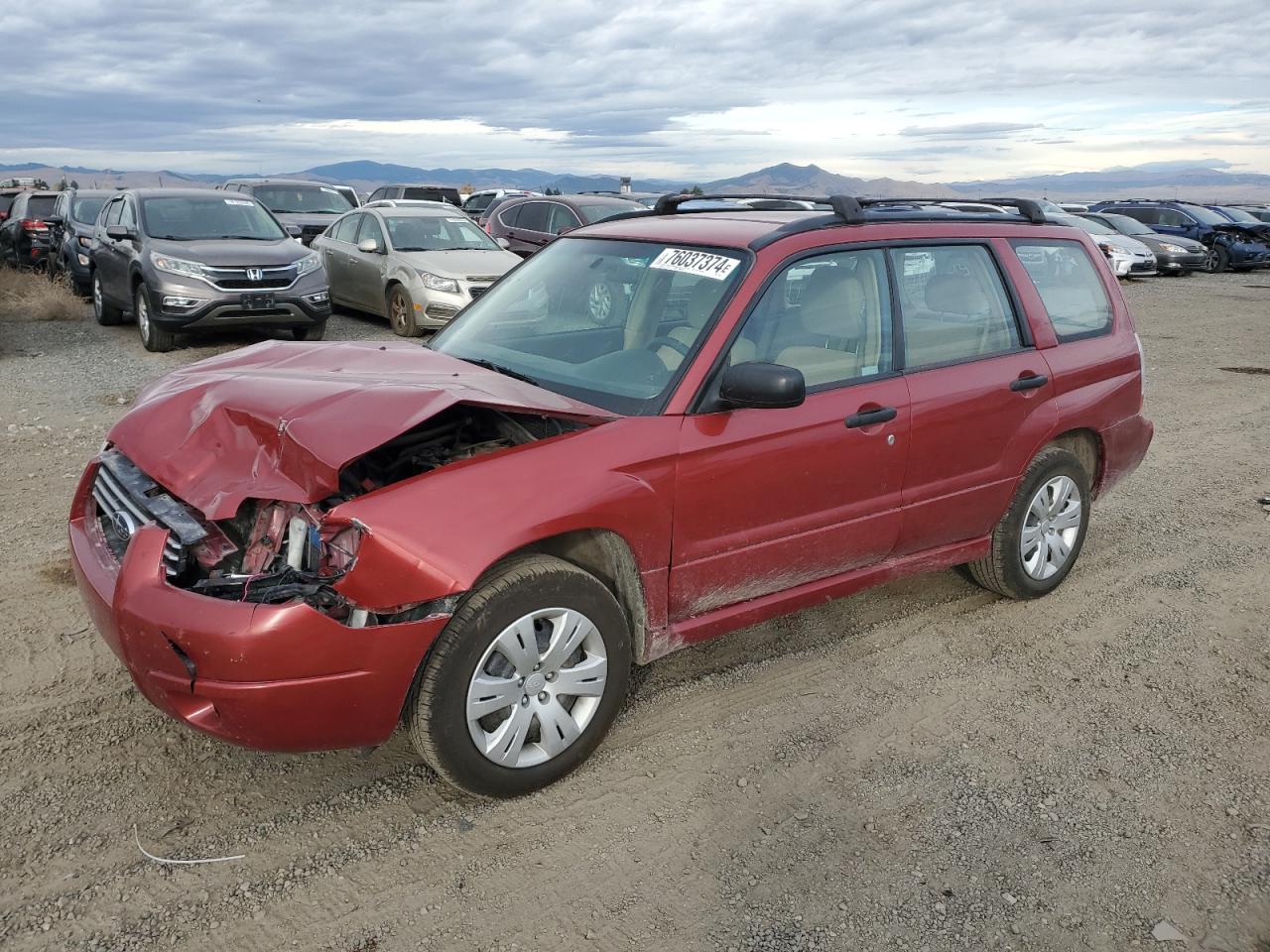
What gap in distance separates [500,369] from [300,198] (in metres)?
16.0

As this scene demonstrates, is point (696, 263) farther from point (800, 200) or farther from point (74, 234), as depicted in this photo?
point (74, 234)

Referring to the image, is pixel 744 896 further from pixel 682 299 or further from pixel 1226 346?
pixel 1226 346

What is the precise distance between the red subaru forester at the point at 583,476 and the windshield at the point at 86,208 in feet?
46.3

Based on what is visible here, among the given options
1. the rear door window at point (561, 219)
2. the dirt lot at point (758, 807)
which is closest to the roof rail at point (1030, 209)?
the dirt lot at point (758, 807)

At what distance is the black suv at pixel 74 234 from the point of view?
47.5 feet

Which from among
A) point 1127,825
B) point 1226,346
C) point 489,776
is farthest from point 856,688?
point 1226,346

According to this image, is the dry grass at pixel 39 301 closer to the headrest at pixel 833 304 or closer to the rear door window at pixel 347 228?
the rear door window at pixel 347 228

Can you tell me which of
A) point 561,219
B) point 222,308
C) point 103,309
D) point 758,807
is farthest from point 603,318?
point 561,219

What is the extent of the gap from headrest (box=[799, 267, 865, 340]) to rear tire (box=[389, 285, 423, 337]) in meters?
8.39

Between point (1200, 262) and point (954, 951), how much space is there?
26.4 m

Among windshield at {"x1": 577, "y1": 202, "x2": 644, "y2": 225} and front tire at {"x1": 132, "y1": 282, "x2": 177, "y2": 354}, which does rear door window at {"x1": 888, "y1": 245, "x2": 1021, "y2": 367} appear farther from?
windshield at {"x1": 577, "y1": 202, "x2": 644, "y2": 225}

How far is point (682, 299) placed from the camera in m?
3.78

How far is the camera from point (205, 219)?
1142 centimetres

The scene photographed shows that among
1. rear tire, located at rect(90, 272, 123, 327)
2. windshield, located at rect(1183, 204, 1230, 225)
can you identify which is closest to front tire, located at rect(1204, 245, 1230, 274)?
windshield, located at rect(1183, 204, 1230, 225)
